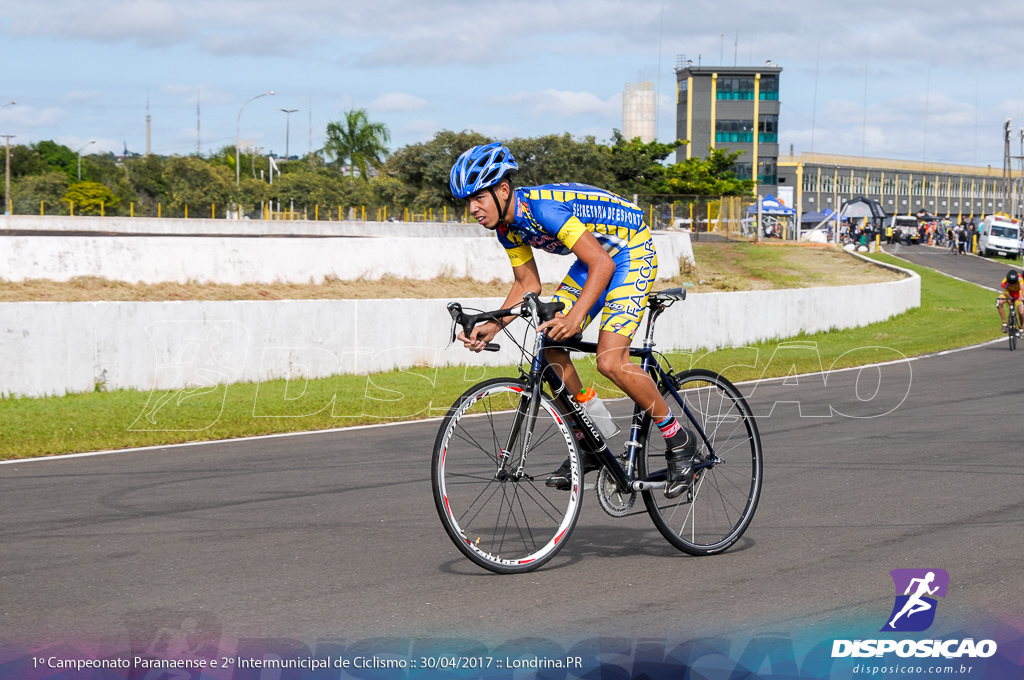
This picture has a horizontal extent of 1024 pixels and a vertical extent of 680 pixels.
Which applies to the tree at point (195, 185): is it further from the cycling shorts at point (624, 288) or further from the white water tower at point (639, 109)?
the white water tower at point (639, 109)

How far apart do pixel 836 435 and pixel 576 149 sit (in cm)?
6010

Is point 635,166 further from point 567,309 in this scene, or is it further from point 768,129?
point 567,309

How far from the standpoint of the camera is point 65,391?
13.9 meters

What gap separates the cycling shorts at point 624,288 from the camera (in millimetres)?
5684

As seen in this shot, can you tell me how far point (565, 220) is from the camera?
5.50 metres

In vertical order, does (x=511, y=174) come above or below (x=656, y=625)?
above

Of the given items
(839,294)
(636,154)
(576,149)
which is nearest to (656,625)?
(839,294)

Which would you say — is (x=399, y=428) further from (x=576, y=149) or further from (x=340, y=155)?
(x=340, y=155)

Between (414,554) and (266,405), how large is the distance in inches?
308

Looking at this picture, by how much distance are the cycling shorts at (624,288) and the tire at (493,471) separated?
0.52 meters

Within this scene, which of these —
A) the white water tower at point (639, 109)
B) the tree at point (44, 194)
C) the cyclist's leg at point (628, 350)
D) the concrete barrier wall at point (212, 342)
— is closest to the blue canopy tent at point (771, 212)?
the tree at point (44, 194)

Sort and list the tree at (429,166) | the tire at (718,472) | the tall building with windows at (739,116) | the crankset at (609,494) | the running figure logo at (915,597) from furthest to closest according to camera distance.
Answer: the tall building with windows at (739,116)
the tree at (429,166)
the tire at (718,472)
the crankset at (609,494)
the running figure logo at (915,597)

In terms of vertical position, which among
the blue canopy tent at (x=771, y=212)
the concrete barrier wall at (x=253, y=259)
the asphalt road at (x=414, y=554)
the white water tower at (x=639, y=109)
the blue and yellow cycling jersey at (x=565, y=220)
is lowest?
the asphalt road at (x=414, y=554)

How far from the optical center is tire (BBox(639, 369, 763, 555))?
6020mm
